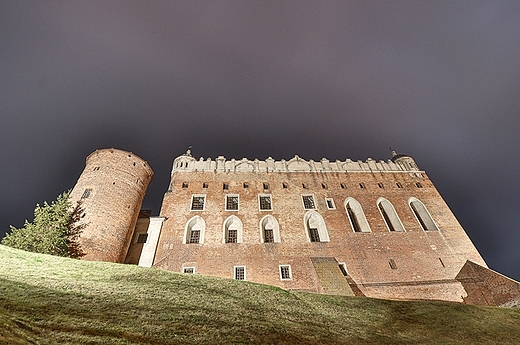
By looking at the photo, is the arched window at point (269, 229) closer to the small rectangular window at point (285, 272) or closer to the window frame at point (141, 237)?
the small rectangular window at point (285, 272)

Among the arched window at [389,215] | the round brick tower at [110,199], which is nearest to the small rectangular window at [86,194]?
the round brick tower at [110,199]

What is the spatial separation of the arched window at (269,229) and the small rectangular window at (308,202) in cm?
326

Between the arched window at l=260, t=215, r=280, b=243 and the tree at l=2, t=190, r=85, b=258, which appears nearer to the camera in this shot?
the tree at l=2, t=190, r=85, b=258

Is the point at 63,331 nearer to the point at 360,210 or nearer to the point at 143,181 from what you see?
the point at 143,181

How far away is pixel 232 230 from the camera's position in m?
21.9

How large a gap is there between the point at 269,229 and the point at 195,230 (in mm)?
5917

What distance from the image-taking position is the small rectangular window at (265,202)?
76.5ft

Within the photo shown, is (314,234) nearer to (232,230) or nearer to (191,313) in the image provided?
(232,230)

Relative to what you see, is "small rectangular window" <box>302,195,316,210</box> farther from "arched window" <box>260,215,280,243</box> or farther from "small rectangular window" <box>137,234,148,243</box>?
"small rectangular window" <box>137,234,148,243</box>

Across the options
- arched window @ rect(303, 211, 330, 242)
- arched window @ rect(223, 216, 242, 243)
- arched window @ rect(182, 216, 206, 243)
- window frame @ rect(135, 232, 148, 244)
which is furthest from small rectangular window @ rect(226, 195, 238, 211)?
window frame @ rect(135, 232, 148, 244)

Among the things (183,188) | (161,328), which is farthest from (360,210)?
(161,328)

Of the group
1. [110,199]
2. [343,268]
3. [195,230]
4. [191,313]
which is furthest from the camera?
[195,230]

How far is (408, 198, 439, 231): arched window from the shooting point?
76.6 feet

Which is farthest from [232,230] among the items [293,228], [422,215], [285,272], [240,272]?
[422,215]
